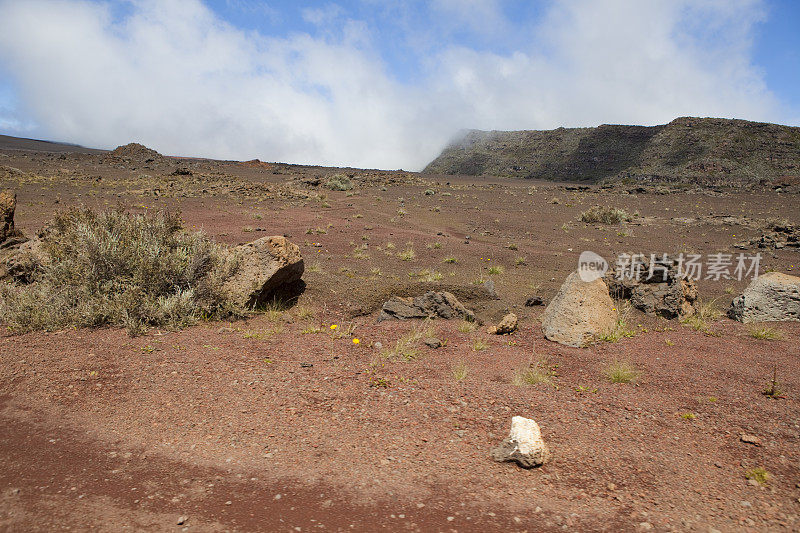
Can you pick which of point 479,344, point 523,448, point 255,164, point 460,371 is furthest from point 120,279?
point 255,164

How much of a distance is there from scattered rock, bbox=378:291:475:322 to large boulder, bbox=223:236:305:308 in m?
1.60

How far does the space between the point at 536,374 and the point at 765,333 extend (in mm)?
3622

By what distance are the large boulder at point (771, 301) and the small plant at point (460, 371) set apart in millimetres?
4776

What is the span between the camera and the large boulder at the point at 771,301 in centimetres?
667

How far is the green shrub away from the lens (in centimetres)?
548

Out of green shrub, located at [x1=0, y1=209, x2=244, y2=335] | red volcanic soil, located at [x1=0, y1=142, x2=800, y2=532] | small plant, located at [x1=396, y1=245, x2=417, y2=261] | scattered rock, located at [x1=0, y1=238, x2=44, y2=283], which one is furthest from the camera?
small plant, located at [x1=396, y1=245, x2=417, y2=261]

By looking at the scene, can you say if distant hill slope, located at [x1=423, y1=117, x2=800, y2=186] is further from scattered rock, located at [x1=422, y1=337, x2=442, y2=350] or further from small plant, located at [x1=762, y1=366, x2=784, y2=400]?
scattered rock, located at [x1=422, y1=337, x2=442, y2=350]

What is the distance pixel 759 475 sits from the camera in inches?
118

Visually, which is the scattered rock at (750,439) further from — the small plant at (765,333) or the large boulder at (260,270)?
the large boulder at (260,270)

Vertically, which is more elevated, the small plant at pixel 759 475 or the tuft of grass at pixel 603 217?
the tuft of grass at pixel 603 217

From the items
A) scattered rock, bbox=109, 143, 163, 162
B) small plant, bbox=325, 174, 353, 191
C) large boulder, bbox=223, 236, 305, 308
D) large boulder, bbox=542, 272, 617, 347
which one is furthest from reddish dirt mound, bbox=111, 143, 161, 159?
large boulder, bbox=542, 272, 617, 347

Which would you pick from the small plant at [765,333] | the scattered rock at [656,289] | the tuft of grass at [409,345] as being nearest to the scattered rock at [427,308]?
the tuft of grass at [409,345]

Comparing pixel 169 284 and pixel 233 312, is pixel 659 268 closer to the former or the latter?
pixel 233 312

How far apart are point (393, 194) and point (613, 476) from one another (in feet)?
92.6
